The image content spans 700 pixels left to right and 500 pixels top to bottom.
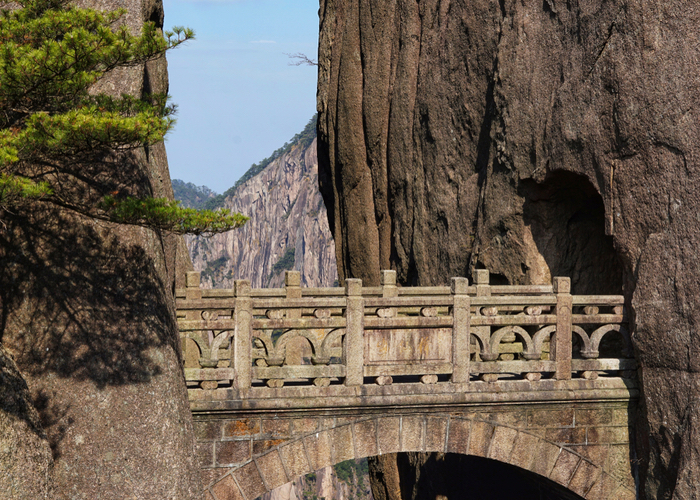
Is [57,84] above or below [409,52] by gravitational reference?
below

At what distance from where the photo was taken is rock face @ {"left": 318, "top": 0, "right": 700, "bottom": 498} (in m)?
9.41

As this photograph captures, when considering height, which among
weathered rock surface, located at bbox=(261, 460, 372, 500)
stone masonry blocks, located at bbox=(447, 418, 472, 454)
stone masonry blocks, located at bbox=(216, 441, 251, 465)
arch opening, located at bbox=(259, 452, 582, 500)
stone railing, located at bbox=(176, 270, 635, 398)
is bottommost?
weathered rock surface, located at bbox=(261, 460, 372, 500)

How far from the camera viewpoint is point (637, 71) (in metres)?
9.97

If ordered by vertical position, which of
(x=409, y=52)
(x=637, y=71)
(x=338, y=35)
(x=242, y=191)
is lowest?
(x=637, y=71)

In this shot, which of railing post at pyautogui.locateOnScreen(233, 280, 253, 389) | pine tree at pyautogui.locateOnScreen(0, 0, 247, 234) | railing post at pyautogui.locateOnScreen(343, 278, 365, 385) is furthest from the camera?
railing post at pyautogui.locateOnScreen(343, 278, 365, 385)

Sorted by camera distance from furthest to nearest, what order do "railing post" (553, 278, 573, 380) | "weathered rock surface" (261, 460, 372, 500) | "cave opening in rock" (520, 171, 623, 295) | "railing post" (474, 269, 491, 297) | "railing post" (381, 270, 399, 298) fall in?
"weathered rock surface" (261, 460, 372, 500)
"cave opening in rock" (520, 171, 623, 295)
"railing post" (381, 270, 399, 298)
"railing post" (474, 269, 491, 297)
"railing post" (553, 278, 573, 380)

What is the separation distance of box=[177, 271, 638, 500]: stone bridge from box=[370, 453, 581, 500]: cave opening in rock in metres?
1.93

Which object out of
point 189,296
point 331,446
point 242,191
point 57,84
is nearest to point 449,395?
point 331,446

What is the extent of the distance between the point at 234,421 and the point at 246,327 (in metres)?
1.23

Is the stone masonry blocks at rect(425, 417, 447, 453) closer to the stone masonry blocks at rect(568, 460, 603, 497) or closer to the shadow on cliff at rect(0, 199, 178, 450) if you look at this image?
the stone masonry blocks at rect(568, 460, 603, 497)

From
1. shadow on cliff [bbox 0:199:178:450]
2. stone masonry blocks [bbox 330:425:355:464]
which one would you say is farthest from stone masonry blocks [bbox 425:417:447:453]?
shadow on cliff [bbox 0:199:178:450]

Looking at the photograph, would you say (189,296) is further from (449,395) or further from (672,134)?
(672,134)

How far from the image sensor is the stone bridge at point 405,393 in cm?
938

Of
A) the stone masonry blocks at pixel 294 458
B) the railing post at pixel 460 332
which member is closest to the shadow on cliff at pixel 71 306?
the stone masonry blocks at pixel 294 458
